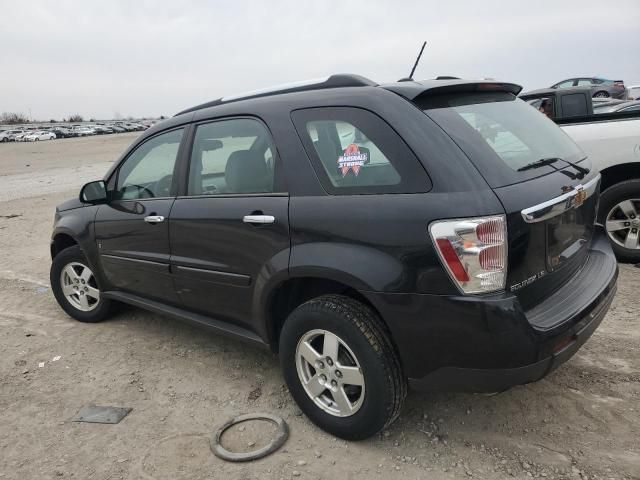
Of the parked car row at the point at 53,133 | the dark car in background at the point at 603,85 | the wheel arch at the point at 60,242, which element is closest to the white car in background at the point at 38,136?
the parked car row at the point at 53,133

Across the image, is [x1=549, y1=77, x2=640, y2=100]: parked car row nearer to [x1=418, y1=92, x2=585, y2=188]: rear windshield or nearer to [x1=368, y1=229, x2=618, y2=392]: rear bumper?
[x1=418, y1=92, x2=585, y2=188]: rear windshield

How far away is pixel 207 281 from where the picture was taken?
3.29 metres

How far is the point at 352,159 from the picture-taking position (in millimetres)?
2609

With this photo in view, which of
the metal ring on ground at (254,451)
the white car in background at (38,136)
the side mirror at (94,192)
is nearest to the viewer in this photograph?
the metal ring on ground at (254,451)

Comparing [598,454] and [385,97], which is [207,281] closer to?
[385,97]

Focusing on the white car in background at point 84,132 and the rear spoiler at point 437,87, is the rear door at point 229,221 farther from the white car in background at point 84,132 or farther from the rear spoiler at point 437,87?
the white car in background at point 84,132

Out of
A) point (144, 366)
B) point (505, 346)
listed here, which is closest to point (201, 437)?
point (144, 366)

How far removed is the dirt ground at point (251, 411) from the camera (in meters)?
2.56

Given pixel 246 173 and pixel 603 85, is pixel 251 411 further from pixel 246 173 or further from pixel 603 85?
pixel 603 85

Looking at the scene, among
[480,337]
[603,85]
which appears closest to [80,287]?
[480,337]

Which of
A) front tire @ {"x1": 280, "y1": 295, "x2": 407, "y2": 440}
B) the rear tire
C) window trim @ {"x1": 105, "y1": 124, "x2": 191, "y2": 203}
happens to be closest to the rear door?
window trim @ {"x1": 105, "y1": 124, "x2": 191, "y2": 203}

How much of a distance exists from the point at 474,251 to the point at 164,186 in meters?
2.31

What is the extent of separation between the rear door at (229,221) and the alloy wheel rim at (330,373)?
1.44ft

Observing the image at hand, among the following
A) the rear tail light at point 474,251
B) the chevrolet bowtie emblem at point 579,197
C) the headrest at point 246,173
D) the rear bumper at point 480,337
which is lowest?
the rear bumper at point 480,337
